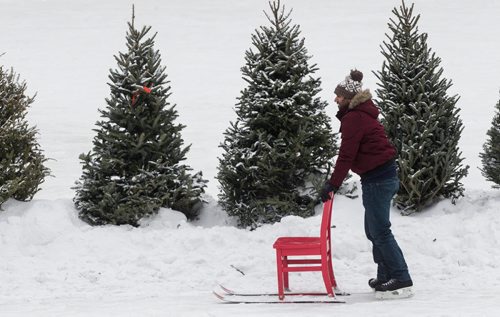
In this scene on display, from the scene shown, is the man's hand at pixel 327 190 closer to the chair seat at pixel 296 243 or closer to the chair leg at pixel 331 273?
the chair seat at pixel 296 243

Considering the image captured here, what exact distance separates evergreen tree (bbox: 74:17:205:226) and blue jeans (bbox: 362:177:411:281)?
3.42 m

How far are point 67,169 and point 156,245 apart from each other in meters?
9.47

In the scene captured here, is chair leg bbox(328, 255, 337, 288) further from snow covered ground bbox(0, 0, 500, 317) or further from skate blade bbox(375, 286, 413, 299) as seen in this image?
skate blade bbox(375, 286, 413, 299)

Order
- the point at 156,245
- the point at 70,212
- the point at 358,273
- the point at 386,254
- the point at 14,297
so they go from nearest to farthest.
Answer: the point at 386,254, the point at 14,297, the point at 358,273, the point at 156,245, the point at 70,212

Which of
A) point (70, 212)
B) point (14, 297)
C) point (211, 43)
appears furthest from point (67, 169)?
point (211, 43)

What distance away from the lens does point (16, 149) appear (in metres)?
11.1

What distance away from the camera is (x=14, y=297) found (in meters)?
8.87

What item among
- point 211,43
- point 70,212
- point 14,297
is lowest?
point 14,297

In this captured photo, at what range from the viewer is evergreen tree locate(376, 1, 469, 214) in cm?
1059

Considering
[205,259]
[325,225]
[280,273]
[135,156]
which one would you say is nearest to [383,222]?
[325,225]

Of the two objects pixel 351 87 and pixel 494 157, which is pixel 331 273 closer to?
pixel 351 87

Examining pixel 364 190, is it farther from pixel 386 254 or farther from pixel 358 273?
pixel 358 273

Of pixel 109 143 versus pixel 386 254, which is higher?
pixel 109 143

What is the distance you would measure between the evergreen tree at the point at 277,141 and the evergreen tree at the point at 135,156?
27.7 inches
